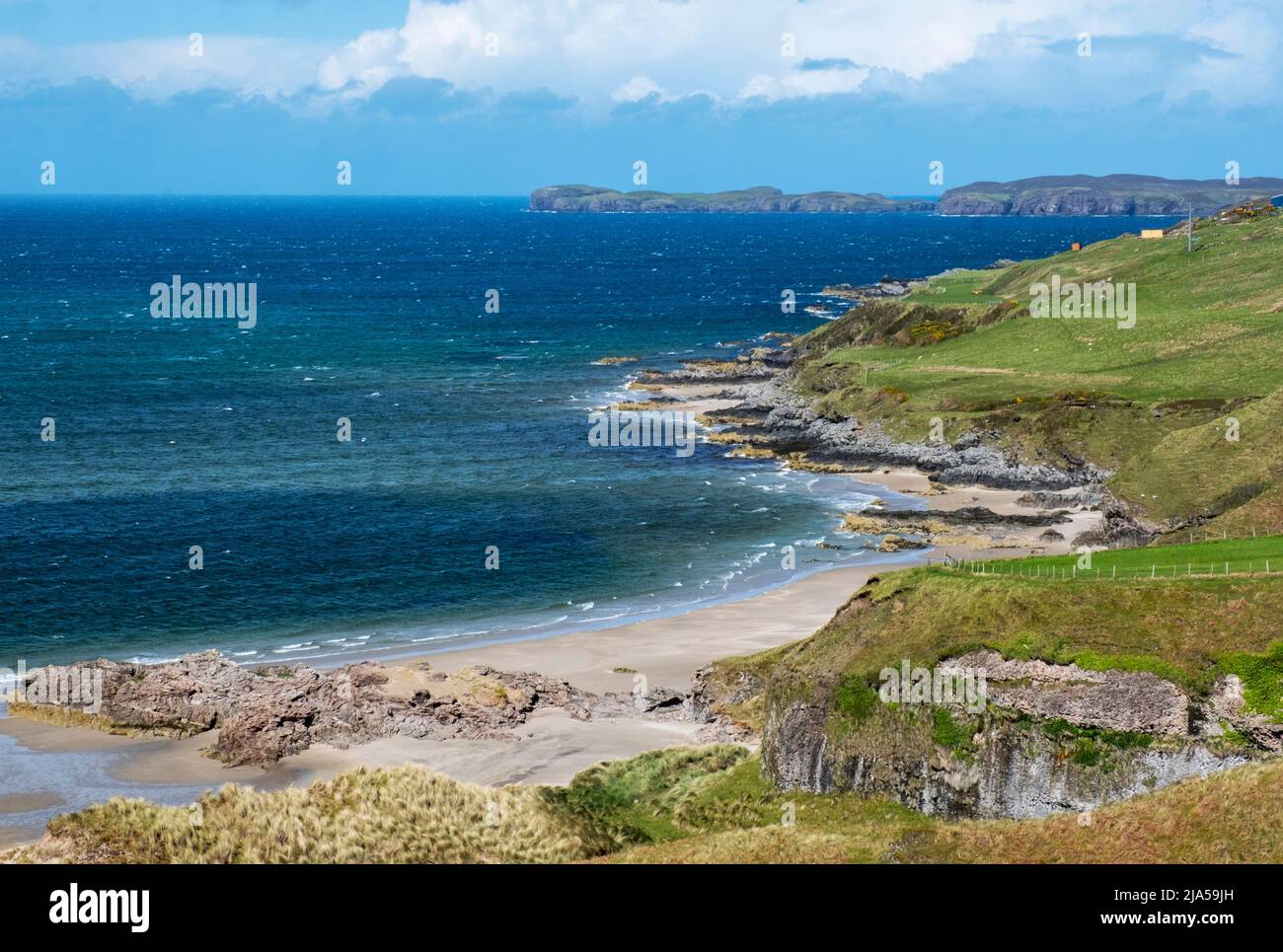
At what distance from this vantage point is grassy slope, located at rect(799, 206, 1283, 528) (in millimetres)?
67938

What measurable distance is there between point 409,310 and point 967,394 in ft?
341

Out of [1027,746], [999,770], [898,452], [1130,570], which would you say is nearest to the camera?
[1027,746]

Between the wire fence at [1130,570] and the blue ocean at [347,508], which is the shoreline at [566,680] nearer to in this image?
the blue ocean at [347,508]

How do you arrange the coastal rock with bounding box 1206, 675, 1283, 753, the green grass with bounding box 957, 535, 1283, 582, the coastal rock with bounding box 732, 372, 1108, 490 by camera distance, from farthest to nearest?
the coastal rock with bounding box 732, 372, 1108, 490
the green grass with bounding box 957, 535, 1283, 582
the coastal rock with bounding box 1206, 675, 1283, 753

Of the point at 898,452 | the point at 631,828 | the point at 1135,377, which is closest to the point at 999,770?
the point at 631,828

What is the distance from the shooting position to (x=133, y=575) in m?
63.1

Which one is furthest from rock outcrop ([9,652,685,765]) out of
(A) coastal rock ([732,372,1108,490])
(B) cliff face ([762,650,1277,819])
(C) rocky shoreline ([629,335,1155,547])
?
(A) coastal rock ([732,372,1108,490])

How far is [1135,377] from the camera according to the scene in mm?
90812

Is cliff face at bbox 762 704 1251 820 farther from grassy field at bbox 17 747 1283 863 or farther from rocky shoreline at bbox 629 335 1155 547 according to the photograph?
rocky shoreline at bbox 629 335 1155 547

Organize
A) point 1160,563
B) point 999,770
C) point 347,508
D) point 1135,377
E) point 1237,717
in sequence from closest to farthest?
point 1237,717 < point 999,770 < point 1160,563 < point 347,508 < point 1135,377

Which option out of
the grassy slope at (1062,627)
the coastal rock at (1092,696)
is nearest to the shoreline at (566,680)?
the grassy slope at (1062,627)

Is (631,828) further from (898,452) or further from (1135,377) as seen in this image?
(1135,377)

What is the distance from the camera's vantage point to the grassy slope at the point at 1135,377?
67.9 m

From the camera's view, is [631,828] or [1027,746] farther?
[631,828]
